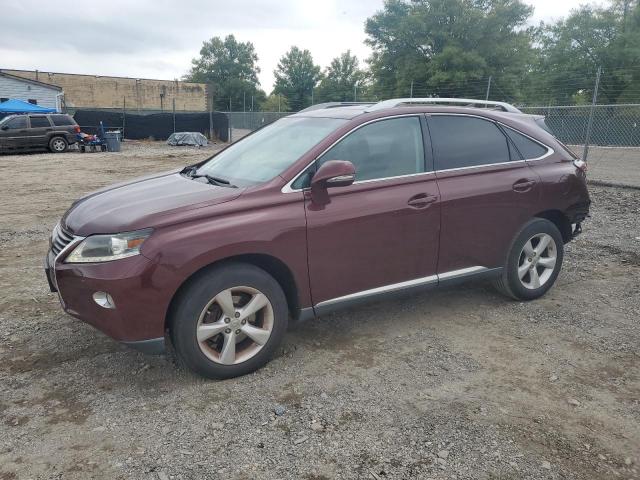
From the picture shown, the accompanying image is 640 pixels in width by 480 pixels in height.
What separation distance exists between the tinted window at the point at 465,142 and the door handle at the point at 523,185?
0.23 metres

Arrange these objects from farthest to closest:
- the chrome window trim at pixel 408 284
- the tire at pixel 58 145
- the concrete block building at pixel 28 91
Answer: the concrete block building at pixel 28 91 → the tire at pixel 58 145 → the chrome window trim at pixel 408 284

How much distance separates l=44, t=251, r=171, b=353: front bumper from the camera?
293 cm

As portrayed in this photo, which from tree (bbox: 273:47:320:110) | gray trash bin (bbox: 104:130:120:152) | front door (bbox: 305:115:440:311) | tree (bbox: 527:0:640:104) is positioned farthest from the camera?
tree (bbox: 273:47:320:110)

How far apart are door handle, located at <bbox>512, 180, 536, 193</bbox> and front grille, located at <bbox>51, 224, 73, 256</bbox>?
3.38 m

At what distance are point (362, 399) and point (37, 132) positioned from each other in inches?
886

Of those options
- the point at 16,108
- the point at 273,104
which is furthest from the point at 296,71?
the point at 16,108

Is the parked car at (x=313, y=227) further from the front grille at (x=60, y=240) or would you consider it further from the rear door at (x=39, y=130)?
the rear door at (x=39, y=130)

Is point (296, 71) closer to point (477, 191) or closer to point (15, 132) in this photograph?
point (15, 132)

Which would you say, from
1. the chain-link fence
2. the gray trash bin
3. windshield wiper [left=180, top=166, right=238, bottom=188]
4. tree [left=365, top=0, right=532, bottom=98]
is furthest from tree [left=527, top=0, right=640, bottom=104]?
windshield wiper [left=180, top=166, right=238, bottom=188]

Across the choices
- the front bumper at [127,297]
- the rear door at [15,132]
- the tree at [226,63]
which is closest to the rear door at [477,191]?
the front bumper at [127,297]

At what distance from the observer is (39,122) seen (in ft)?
70.6

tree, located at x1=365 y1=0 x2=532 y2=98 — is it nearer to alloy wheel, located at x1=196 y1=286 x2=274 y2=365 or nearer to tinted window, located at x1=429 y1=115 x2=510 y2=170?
tinted window, located at x1=429 y1=115 x2=510 y2=170

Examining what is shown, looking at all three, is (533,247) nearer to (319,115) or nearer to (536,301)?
(536,301)

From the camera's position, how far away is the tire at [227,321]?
10.1 feet
